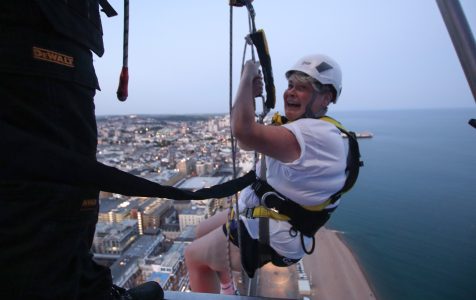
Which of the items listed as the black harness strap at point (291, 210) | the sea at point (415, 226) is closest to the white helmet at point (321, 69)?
the black harness strap at point (291, 210)

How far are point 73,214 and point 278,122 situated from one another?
815mm

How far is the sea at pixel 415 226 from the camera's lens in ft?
28.8

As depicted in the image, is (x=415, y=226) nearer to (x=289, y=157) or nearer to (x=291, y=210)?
(x=291, y=210)

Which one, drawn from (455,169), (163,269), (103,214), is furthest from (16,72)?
(455,169)

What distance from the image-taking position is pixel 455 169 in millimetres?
18969

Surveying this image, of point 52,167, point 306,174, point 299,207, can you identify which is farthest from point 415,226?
point 52,167

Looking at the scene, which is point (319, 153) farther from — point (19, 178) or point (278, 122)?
point (19, 178)

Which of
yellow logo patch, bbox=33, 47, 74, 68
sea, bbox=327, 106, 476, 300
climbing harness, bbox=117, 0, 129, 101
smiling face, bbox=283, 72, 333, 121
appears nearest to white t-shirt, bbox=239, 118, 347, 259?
smiling face, bbox=283, 72, 333, 121

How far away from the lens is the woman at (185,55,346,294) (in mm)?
843

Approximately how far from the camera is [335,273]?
8.85 metres

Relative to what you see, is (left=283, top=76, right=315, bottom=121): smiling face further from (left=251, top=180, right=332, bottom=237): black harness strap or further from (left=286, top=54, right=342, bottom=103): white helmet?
(left=251, top=180, right=332, bottom=237): black harness strap

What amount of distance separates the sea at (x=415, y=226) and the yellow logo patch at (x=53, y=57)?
5.31 m

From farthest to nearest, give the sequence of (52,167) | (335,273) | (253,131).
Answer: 1. (335,273)
2. (253,131)
3. (52,167)

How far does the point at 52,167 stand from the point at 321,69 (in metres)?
0.93
